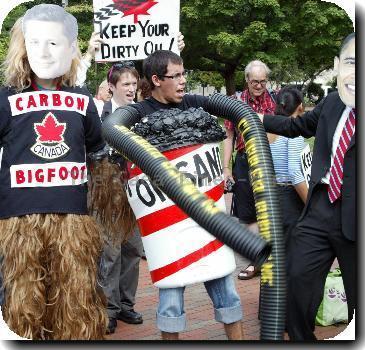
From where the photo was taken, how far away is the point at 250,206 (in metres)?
5.52

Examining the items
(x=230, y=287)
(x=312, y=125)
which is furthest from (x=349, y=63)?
(x=230, y=287)

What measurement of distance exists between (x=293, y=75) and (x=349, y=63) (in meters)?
36.1

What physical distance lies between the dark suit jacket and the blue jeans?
24.5 inches

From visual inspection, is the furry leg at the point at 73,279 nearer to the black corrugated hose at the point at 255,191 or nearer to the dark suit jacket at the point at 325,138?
the black corrugated hose at the point at 255,191

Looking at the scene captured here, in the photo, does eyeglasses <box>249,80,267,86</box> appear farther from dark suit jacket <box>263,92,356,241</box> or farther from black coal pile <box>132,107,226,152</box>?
black coal pile <box>132,107,226,152</box>

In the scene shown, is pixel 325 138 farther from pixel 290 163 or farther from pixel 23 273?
pixel 23 273

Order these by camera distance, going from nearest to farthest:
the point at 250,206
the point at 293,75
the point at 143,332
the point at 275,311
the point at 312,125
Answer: the point at 275,311, the point at 312,125, the point at 143,332, the point at 250,206, the point at 293,75

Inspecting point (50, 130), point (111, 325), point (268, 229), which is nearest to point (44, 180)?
point (50, 130)

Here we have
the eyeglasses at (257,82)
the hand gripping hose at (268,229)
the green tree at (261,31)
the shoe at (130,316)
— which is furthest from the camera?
the green tree at (261,31)

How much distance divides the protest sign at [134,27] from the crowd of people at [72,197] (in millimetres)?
1286

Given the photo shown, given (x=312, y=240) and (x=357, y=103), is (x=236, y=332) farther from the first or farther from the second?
(x=357, y=103)

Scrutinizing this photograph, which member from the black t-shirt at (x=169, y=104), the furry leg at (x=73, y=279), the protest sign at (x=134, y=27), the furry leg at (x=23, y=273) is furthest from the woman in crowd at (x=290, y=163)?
the furry leg at (x=23, y=273)

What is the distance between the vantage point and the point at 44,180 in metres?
3.52

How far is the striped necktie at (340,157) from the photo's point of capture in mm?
3469
